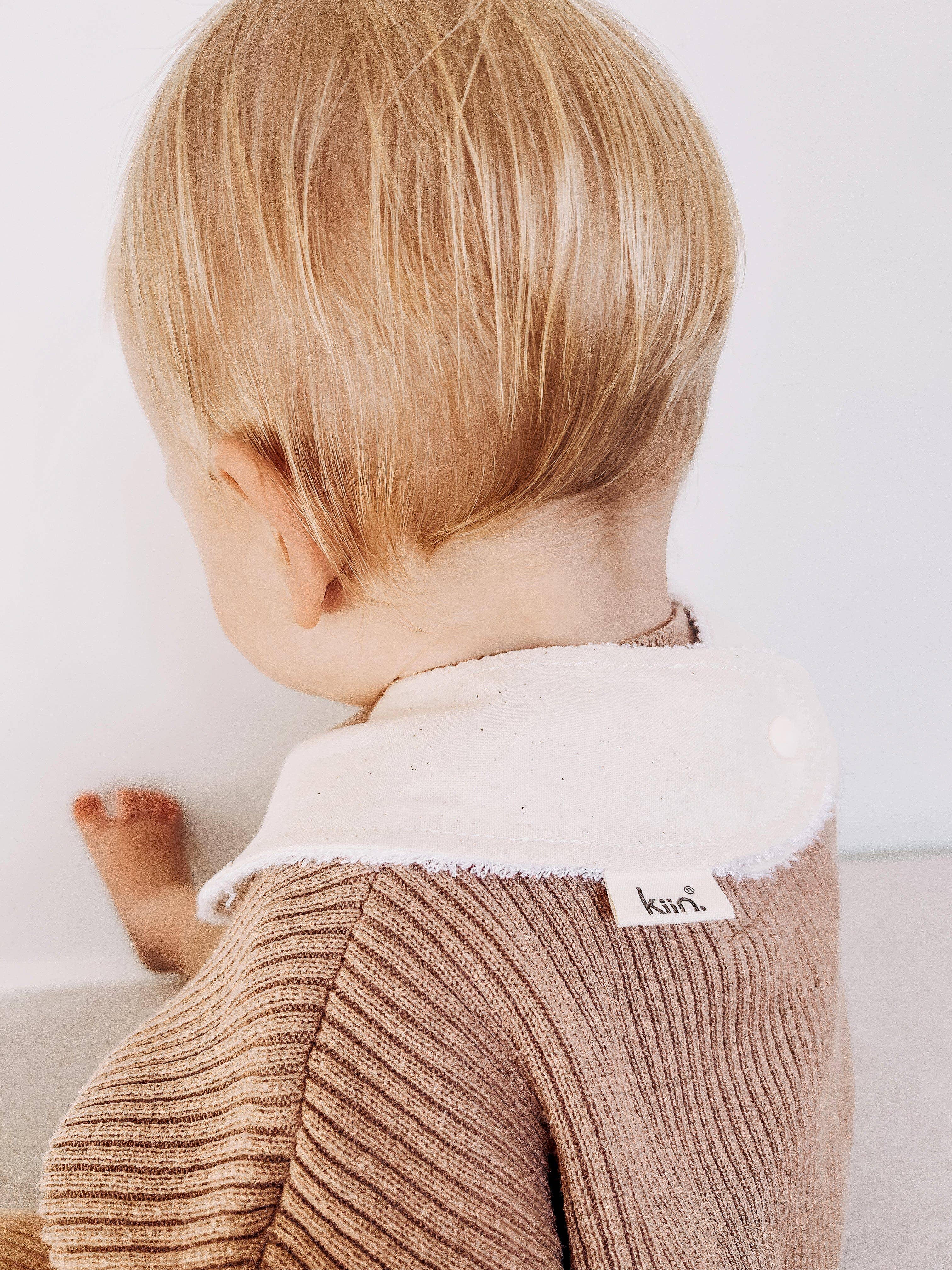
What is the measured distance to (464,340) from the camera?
0.35m

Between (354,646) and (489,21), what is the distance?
0.29 metres

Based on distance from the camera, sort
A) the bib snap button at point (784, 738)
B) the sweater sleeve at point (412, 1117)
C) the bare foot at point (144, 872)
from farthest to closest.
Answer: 1. the bare foot at point (144, 872)
2. the bib snap button at point (784, 738)
3. the sweater sleeve at point (412, 1117)

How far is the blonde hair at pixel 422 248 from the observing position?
1.11ft

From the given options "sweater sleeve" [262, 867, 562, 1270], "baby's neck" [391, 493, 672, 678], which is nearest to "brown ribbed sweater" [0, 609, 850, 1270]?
"sweater sleeve" [262, 867, 562, 1270]

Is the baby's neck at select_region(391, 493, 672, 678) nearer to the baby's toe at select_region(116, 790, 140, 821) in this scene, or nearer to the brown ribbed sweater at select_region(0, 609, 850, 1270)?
the brown ribbed sweater at select_region(0, 609, 850, 1270)

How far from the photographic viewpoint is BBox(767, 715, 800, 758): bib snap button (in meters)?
0.47

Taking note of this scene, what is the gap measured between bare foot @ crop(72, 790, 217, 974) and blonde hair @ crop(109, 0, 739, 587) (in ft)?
1.54

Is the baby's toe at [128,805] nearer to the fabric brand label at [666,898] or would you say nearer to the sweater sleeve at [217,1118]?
the sweater sleeve at [217,1118]

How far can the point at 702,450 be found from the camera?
0.73 meters

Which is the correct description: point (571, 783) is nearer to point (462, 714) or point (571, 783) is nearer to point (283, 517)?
point (462, 714)

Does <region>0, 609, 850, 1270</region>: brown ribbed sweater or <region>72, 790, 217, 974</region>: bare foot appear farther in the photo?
<region>72, 790, 217, 974</region>: bare foot

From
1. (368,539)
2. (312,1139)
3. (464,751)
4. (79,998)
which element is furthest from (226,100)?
(79,998)

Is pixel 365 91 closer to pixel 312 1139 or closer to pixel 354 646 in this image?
pixel 354 646

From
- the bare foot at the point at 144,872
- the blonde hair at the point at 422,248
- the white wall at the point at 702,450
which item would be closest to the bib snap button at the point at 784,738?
the blonde hair at the point at 422,248
